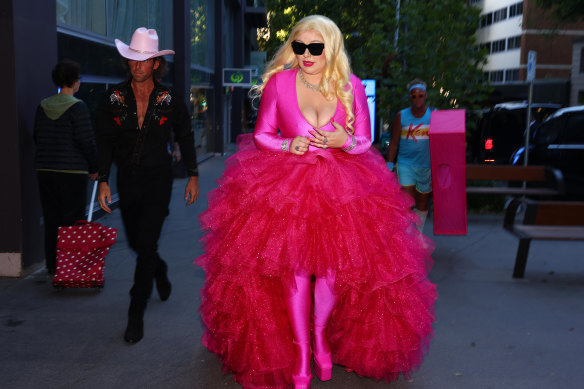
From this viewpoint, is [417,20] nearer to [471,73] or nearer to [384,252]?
[471,73]

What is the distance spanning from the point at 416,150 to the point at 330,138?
13.0ft

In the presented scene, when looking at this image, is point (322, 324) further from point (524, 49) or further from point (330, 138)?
point (524, 49)

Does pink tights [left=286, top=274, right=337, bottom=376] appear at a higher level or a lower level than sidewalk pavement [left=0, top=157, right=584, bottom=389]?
higher

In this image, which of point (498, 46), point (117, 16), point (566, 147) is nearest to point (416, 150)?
point (566, 147)

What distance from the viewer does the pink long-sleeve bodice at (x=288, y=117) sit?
400 centimetres

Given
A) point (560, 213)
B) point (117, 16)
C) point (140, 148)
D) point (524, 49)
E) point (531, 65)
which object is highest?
point (524, 49)

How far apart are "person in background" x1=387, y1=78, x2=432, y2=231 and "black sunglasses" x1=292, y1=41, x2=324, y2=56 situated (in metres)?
3.85

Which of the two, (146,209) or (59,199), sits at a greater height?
(146,209)

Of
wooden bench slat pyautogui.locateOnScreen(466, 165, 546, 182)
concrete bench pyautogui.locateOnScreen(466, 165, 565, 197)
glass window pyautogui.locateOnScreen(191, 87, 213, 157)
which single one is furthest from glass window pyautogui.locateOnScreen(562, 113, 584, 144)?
glass window pyautogui.locateOnScreen(191, 87, 213, 157)

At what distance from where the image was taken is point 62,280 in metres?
6.07

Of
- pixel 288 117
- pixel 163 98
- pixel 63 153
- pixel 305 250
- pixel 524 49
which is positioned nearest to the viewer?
pixel 305 250

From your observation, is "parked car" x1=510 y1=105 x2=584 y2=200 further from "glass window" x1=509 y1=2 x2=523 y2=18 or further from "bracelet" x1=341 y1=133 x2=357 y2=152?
"glass window" x1=509 y1=2 x2=523 y2=18

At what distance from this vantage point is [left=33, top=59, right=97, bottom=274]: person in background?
251 inches

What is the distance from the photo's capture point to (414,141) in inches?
303
